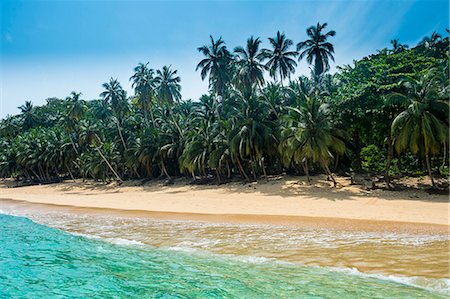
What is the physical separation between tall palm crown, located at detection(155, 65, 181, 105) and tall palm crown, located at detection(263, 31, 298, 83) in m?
13.5

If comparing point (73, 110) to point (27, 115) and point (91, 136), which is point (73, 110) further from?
point (27, 115)

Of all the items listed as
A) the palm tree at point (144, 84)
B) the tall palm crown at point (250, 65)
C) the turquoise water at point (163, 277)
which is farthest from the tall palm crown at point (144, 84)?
the turquoise water at point (163, 277)

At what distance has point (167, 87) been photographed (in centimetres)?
4644

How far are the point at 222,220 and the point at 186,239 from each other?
4.77m

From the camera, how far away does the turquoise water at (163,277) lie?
7.57 meters

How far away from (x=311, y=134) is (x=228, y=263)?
18.5m

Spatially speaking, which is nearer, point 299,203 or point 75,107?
point 299,203

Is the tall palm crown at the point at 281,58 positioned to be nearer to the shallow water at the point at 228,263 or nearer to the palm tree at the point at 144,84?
the palm tree at the point at 144,84

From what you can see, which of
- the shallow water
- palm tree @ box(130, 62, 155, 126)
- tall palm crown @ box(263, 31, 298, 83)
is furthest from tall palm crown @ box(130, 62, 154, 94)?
the shallow water

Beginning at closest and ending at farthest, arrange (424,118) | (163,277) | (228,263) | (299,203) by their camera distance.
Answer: (163,277) → (228,263) → (424,118) → (299,203)

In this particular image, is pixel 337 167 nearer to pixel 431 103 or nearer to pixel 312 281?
pixel 431 103

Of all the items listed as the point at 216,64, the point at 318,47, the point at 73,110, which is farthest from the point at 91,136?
the point at 318,47

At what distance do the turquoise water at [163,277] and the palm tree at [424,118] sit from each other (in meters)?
17.0

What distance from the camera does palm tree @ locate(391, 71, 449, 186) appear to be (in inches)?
840
